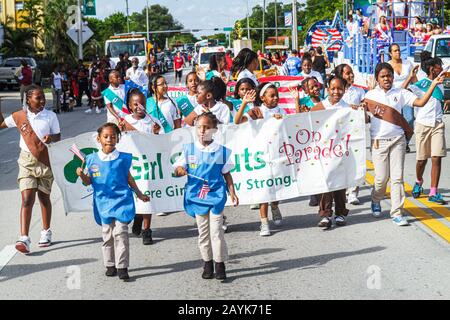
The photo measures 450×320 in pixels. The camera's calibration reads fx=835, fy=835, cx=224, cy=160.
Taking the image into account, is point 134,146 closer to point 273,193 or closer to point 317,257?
point 273,193

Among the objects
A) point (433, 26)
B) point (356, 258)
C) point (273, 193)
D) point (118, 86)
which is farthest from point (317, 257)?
point (433, 26)

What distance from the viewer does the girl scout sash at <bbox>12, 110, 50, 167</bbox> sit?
842 centimetres

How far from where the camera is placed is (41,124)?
8.47 metres

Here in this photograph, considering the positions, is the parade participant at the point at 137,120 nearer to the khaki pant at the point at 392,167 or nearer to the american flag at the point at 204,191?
the american flag at the point at 204,191

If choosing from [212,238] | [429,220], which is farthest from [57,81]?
[212,238]

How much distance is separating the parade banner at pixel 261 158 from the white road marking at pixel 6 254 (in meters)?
0.69

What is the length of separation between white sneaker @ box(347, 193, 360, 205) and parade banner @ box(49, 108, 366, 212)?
3.61ft

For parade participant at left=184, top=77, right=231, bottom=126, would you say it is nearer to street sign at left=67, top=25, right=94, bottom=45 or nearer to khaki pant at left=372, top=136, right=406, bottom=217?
khaki pant at left=372, top=136, right=406, bottom=217

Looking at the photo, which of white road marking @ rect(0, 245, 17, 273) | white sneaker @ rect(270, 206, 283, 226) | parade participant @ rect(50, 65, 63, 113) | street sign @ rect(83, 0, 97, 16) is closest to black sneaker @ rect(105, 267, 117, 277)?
white road marking @ rect(0, 245, 17, 273)

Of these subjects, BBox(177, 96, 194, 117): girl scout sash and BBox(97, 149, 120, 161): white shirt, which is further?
BBox(177, 96, 194, 117): girl scout sash

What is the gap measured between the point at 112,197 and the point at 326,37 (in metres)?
28.5

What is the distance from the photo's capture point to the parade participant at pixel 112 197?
7188 millimetres

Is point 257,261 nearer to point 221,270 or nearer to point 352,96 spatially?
point 221,270

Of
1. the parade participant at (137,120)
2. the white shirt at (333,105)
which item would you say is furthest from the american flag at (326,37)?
the parade participant at (137,120)
